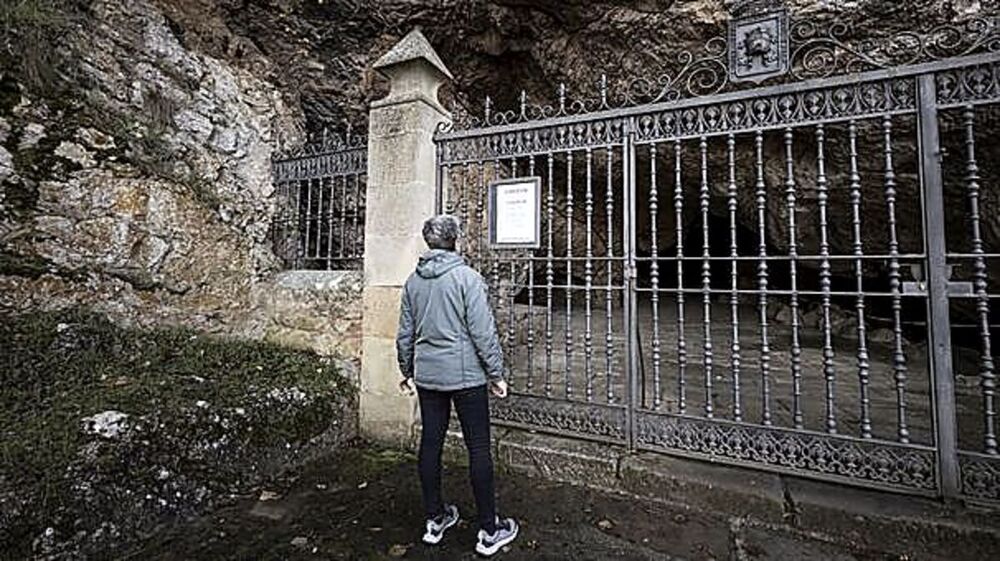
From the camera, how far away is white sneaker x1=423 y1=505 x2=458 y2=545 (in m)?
2.45

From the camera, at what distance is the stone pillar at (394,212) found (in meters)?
3.79

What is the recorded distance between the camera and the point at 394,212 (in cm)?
387

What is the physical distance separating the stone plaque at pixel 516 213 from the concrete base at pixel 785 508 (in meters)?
1.46

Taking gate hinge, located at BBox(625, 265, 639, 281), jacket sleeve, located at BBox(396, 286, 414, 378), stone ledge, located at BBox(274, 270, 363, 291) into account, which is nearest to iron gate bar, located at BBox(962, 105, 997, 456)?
gate hinge, located at BBox(625, 265, 639, 281)

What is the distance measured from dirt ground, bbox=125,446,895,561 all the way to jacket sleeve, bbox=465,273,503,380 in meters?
0.94

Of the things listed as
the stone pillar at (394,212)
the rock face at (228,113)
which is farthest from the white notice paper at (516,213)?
the rock face at (228,113)

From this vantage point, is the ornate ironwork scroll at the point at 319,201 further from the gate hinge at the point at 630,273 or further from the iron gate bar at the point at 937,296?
the iron gate bar at the point at 937,296

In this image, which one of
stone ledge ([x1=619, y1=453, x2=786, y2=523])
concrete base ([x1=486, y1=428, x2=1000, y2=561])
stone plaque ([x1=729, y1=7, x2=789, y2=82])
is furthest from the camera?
stone plaque ([x1=729, y1=7, x2=789, y2=82])

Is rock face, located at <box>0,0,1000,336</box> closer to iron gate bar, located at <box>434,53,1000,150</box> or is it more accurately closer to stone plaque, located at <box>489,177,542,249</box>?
iron gate bar, located at <box>434,53,1000,150</box>

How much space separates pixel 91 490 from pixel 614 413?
2.87 metres

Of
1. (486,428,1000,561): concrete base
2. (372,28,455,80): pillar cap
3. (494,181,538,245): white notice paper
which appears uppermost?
(372,28,455,80): pillar cap

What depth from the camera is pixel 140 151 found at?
392cm

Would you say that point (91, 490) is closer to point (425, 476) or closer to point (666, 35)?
point (425, 476)

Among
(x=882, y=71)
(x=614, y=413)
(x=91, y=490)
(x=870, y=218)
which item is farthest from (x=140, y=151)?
(x=870, y=218)
